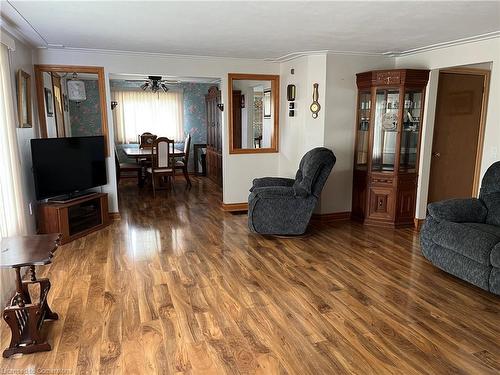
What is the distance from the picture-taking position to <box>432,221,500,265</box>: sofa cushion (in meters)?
3.09

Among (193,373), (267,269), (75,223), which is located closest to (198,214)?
(75,223)

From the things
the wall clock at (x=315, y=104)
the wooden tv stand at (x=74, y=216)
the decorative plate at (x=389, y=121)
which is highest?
the wall clock at (x=315, y=104)

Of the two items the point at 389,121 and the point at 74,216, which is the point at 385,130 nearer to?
the point at 389,121

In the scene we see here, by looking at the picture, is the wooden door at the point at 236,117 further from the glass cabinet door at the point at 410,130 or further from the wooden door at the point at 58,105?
the glass cabinet door at the point at 410,130

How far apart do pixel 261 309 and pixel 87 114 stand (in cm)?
754

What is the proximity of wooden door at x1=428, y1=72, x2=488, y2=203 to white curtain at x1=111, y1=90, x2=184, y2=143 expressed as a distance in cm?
630

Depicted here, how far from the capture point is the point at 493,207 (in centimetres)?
365

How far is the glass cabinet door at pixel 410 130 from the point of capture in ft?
16.1

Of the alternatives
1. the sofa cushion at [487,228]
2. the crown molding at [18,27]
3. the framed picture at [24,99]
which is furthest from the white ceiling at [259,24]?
the sofa cushion at [487,228]

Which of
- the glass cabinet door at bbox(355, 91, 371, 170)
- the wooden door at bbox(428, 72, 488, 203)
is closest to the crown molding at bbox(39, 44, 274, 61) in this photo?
the glass cabinet door at bbox(355, 91, 371, 170)

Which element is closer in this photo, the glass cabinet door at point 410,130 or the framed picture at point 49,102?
the glass cabinet door at point 410,130

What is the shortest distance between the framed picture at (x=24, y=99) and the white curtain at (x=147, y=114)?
4696mm

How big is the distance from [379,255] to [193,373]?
103 inches

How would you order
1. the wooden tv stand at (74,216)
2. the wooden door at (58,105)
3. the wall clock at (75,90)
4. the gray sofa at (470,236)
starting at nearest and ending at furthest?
the gray sofa at (470,236)
the wooden tv stand at (74,216)
the wall clock at (75,90)
the wooden door at (58,105)
